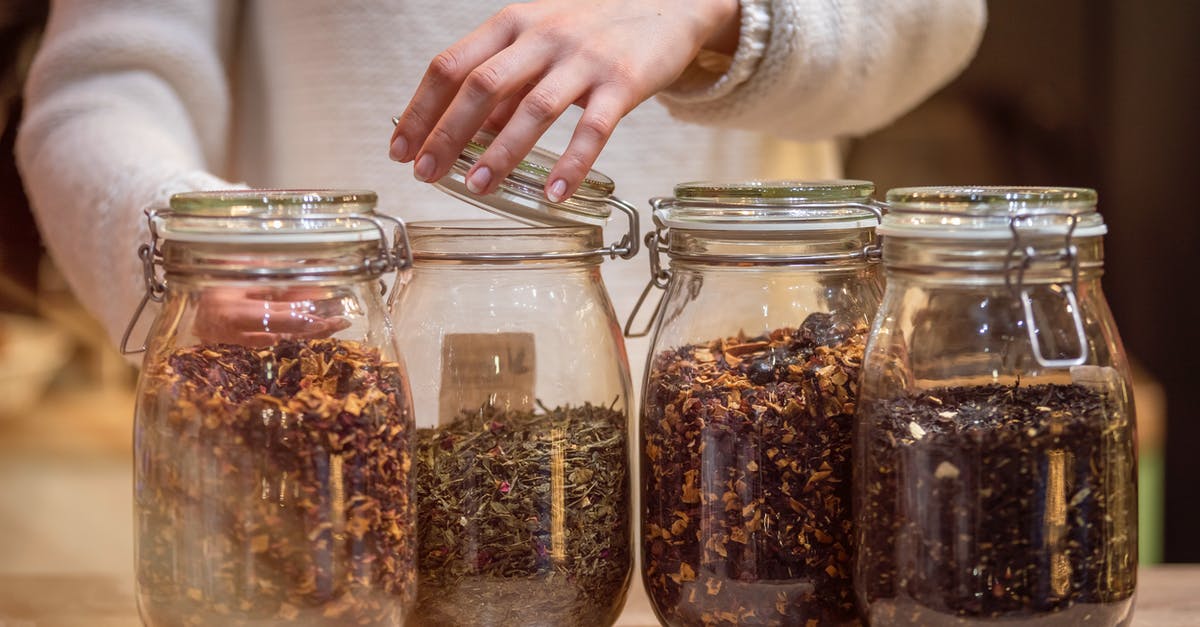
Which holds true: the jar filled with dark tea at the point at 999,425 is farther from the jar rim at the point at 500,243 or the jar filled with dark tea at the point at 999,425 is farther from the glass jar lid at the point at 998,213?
the jar rim at the point at 500,243

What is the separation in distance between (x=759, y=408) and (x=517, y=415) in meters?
0.13

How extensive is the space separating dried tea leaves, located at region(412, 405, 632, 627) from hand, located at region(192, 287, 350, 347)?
10 cm

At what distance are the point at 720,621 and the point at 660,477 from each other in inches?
3.3

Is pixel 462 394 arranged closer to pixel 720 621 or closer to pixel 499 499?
pixel 499 499

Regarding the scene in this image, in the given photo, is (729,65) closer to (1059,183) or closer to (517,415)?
(517,415)

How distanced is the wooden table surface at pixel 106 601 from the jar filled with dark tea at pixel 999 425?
0.19 meters

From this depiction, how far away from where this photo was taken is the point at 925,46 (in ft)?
3.37

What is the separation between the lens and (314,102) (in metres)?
1.11

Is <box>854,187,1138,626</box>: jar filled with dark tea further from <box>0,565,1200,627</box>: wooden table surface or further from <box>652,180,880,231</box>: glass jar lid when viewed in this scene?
<box>0,565,1200,627</box>: wooden table surface

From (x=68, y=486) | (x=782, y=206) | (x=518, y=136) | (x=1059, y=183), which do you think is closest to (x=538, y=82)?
(x=518, y=136)

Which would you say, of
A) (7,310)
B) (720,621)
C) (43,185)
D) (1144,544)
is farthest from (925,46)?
(7,310)

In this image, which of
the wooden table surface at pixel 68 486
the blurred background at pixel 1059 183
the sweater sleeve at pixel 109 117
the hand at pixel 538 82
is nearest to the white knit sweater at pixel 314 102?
the sweater sleeve at pixel 109 117

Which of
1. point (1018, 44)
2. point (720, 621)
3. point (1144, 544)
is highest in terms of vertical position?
point (1018, 44)

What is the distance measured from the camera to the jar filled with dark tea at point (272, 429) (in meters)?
0.55
